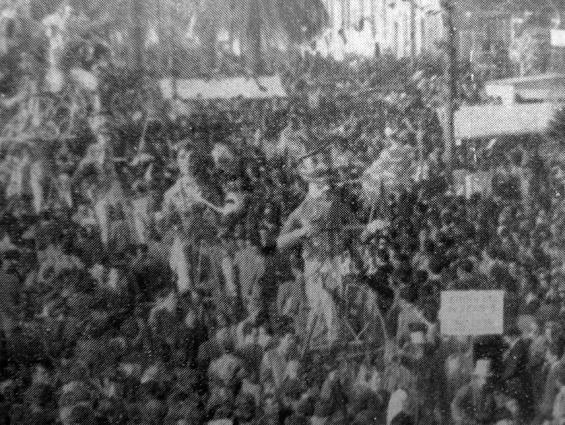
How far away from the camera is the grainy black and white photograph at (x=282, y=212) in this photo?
229 centimetres

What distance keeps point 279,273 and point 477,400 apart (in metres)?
0.85

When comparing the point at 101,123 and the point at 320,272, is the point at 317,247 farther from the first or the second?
the point at 101,123

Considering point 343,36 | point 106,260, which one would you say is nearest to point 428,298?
point 343,36

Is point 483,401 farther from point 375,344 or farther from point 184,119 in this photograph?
point 184,119

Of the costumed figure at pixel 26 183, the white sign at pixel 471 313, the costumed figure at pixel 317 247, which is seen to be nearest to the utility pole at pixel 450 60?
the costumed figure at pixel 317 247

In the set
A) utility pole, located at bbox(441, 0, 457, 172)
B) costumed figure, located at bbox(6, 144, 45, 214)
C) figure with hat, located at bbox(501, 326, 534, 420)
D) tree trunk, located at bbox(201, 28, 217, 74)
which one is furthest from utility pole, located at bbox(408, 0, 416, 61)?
costumed figure, located at bbox(6, 144, 45, 214)

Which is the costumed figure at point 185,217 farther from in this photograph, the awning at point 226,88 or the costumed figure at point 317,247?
the costumed figure at point 317,247

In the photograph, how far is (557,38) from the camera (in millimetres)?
2508

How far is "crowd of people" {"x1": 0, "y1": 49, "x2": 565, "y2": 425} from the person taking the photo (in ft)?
7.58

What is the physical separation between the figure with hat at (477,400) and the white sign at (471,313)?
126 millimetres

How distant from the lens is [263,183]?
7.85ft

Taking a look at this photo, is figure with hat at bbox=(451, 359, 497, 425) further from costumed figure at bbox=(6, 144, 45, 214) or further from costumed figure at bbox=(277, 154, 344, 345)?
costumed figure at bbox=(6, 144, 45, 214)

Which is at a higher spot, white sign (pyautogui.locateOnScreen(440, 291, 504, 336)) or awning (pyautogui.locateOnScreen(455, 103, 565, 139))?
awning (pyautogui.locateOnScreen(455, 103, 565, 139))

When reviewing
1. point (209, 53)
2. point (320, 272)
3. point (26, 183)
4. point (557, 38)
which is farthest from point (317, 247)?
point (557, 38)
